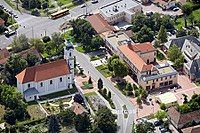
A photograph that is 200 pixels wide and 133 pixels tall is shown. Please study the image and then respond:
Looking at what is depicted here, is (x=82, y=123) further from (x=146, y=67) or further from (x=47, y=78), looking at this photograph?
(x=146, y=67)

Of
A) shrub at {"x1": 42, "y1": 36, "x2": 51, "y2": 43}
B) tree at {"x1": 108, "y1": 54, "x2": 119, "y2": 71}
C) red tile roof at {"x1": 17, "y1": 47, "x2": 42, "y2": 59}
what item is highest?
red tile roof at {"x1": 17, "y1": 47, "x2": 42, "y2": 59}

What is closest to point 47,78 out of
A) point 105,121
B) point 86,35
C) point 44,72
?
point 44,72

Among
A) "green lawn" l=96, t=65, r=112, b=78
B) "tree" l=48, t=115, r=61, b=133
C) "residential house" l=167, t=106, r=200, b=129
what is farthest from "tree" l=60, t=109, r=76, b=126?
"green lawn" l=96, t=65, r=112, b=78

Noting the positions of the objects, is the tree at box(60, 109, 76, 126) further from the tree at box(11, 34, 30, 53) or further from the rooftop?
the rooftop

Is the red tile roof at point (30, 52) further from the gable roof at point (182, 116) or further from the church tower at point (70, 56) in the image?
the gable roof at point (182, 116)

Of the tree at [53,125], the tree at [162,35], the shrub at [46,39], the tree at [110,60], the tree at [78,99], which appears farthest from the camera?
the shrub at [46,39]

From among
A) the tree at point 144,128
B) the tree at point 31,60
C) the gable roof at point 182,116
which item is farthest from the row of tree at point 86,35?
the tree at point 144,128

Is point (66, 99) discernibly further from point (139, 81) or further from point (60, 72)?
point (139, 81)
